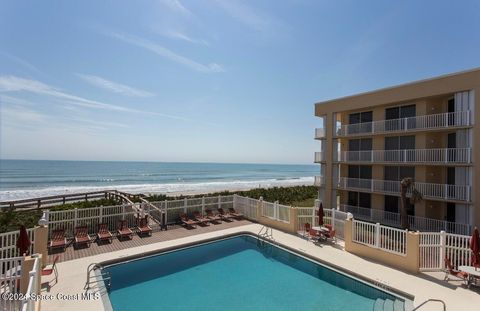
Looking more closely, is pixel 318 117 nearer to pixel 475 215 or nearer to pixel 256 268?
pixel 475 215

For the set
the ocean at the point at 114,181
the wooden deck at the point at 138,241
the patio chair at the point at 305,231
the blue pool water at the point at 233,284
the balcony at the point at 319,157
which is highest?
the balcony at the point at 319,157

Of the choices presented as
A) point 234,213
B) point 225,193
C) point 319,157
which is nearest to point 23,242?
point 234,213

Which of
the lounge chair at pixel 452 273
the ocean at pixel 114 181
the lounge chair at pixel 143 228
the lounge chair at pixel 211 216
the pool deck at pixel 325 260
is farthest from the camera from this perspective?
the ocean at pixel 114 181

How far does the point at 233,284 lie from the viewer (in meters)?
9.21

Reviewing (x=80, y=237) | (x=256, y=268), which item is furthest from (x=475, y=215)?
(x=80, y=237)

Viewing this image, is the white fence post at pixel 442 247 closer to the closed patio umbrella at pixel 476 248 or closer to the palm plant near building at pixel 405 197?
the closed patio umbrella at pixel 476 248

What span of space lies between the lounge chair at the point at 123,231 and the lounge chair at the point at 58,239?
224 cm

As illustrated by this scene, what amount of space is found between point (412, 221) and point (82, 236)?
757 inches

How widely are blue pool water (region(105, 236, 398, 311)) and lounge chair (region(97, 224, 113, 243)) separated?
273 cm

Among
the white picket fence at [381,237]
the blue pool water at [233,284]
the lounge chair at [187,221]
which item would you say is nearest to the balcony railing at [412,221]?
the white picket fence at [381,237]

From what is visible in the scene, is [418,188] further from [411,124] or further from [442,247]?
[442,247]

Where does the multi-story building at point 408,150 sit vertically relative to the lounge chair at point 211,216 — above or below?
above

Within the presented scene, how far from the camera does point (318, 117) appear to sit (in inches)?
902

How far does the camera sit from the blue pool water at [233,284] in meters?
7.87
